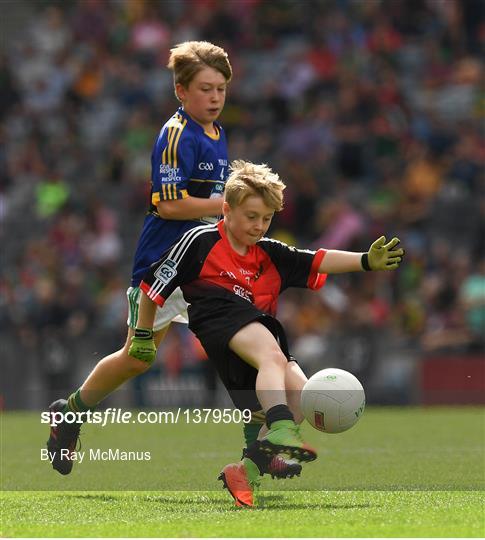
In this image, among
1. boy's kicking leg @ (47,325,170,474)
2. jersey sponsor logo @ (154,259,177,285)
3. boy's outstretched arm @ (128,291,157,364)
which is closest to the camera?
jersey sponsor logo @ (154,259,177,285)

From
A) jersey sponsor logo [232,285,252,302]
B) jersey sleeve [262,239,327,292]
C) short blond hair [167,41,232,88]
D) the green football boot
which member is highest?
short blond hair [167,41,232,88]

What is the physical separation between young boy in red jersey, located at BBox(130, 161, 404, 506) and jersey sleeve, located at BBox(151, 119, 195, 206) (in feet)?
2.38

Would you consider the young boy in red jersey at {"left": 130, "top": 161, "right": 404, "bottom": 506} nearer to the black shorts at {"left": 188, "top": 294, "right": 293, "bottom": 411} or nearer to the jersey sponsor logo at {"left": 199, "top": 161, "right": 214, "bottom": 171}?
the black shorts at {"left": 188, "top": 294, "right": 293, "bottom": 411}

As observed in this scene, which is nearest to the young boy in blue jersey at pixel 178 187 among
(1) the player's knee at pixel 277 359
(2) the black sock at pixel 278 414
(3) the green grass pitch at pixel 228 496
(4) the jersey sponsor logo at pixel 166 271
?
(3) the green grass pitch at pixel 228 496

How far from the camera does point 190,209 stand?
7.52 metres

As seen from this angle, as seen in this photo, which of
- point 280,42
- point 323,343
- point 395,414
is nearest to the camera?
point 395,414

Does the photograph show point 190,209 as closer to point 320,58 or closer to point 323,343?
point 323,343

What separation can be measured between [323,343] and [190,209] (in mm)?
7771

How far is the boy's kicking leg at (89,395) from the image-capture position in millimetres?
7652

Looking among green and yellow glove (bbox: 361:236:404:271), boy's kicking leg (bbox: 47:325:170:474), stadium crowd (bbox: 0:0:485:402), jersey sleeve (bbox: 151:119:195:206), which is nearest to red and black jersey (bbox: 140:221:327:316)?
green and yellow glove (bbox: 361:236:404:271)

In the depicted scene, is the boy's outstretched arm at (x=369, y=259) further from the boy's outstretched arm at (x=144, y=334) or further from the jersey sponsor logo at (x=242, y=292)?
the boy's outstretched arm at (x=144, y=334)

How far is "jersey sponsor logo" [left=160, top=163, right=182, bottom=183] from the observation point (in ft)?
24.7

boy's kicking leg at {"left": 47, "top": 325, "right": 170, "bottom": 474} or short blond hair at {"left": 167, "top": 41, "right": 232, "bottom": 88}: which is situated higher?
short blond hair at {"left": 167, "top": 41, "right": 232, "bottom": 88}

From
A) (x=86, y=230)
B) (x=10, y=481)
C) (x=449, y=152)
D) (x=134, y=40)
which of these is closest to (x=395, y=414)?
(x=449, y=152)
